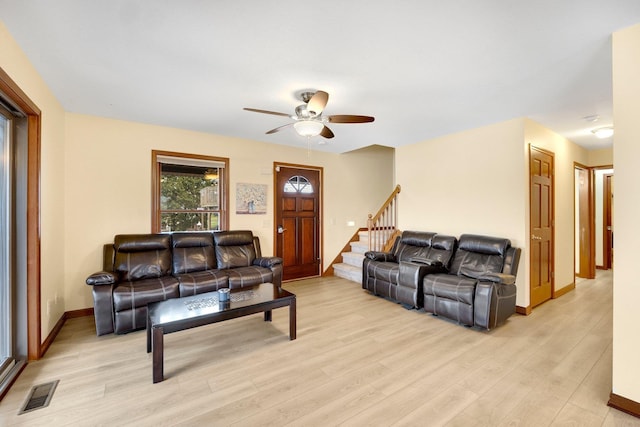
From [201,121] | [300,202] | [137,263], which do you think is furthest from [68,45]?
[300,202]

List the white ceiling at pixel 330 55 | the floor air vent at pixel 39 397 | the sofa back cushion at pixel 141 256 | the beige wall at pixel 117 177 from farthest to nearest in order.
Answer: the beige wall at pixel 117 177 < the sofa back cushion at pixel 141 256 < the floor air vent at pixel 39 397 < the white ceiling at pixel 330 55

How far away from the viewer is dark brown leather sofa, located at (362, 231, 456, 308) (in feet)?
12.1

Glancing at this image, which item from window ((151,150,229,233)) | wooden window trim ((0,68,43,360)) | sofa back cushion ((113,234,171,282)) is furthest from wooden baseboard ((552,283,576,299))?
wooden window trim ((0,68,43,360))

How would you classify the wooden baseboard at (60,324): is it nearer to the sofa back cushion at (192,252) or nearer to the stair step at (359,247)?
the sofa back cushion at (192,252)

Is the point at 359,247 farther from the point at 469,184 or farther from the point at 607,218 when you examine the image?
the point at 607,218

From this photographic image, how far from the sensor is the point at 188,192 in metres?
4.37

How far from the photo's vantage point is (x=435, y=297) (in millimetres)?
3447

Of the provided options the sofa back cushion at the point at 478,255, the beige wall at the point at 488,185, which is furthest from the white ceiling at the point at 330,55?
the sofa back cushion at the point at 478,255

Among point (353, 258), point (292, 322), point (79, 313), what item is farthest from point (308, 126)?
point (79, 313)

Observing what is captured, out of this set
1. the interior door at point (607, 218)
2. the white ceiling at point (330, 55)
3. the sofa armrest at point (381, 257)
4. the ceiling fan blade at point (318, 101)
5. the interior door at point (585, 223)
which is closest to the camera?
the white ceiling at point (330, 55)

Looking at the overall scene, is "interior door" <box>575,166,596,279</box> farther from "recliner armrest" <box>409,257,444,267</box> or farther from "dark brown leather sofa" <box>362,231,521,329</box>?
"recliner armrest" <box>409,257,444,267</box>

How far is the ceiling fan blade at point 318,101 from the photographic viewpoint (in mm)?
2418

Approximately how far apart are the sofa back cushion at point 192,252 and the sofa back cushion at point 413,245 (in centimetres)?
286

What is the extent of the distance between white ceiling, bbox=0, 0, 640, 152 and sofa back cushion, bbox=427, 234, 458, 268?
1696 millimetres
